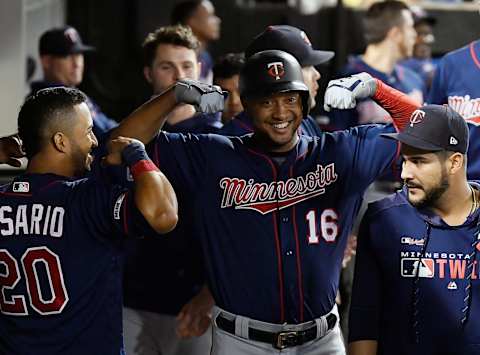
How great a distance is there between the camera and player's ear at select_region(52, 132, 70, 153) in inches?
158

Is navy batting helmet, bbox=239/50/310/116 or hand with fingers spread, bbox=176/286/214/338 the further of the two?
hand with fingers spread, bbox=176/286/214/338

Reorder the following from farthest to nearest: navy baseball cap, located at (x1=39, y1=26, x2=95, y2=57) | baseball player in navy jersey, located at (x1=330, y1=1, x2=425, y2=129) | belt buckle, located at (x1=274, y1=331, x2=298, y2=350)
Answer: baseball player in navy jersey, located at (x1=330, y1=1, x2=425, y2=129) → navy baseball cap, located at (x1=39, y1=26, x2=95, y2=57) → belt buckle, located at (x1=274, y1=331, x2=298, y2=350)

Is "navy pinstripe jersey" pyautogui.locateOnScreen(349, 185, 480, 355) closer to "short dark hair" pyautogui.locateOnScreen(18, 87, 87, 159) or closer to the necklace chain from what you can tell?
the necklace chain

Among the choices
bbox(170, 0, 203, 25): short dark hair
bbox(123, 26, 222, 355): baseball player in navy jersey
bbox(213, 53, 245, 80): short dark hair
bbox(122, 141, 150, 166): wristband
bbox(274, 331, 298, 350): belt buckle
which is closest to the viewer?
bbox(122, 141, 150, 166): wristband

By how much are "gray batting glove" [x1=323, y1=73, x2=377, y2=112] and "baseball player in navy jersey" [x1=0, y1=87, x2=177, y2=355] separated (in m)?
0.78

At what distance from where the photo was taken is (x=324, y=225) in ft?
13.9

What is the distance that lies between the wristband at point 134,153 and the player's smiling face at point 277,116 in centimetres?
51

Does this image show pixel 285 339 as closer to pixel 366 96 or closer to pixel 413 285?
pixel 413 285

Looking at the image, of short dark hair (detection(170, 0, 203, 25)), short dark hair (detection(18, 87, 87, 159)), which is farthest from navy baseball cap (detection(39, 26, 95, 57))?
short dark hair (detection(18, 87, 87, 159))

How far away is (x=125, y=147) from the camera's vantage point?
3.95 meters

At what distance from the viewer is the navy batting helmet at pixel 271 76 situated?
4.12 metres

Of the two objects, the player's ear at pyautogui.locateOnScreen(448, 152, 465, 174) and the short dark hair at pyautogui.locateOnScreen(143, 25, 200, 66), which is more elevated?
the short dark hair at pyautogui.locateOnScreen(143, 25, 200, 66)

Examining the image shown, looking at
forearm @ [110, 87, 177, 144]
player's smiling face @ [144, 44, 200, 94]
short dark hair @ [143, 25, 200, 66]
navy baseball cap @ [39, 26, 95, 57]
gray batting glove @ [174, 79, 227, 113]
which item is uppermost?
navy baseball cap @ [39, 26, 95, 57]

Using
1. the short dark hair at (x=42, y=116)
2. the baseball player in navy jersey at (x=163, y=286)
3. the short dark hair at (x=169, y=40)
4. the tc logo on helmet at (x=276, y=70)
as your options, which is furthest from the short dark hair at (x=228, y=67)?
the short dark hair at (x=42, y=116)
